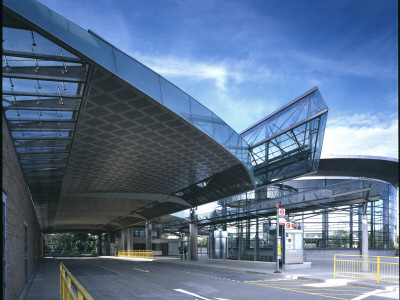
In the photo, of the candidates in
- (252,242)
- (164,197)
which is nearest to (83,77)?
(252,242)

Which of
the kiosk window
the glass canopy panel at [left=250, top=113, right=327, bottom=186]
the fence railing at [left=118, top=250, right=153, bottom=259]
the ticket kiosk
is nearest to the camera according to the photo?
the glass canopy panel at [left=250, top=113, right=327, bottom=186]

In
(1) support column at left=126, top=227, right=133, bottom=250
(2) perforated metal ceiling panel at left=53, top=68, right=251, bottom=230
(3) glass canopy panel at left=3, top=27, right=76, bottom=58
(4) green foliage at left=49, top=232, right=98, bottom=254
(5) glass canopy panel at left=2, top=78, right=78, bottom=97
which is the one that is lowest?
(4) green foliage at left=49, top=232, right=98, bottom=254

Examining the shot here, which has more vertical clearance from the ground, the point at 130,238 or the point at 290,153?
the point at 290,153

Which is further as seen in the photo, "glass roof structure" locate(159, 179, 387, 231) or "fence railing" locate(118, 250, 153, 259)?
"fence railing" locate(118, 250, 153, 259)

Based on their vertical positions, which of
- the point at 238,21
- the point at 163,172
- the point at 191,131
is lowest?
the point at 163,172

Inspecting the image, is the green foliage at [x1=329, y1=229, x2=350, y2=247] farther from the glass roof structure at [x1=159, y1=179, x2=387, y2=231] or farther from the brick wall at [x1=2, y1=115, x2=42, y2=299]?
the brick wall at [x1=2, y1=115, x2=42, y2=299]

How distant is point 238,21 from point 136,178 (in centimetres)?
2120

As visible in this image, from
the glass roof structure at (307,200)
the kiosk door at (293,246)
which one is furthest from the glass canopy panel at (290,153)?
the kiosk door at (293,246)

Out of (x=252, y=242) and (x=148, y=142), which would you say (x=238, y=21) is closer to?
(x=148, y=142)

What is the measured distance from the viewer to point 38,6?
925 cm

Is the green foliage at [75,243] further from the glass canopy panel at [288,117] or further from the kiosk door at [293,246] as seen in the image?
the kiosk door at [293,246]

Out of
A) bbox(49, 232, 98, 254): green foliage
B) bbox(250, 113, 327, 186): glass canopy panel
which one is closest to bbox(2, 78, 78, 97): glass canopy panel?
bbox(250, 113, 327, 186): glass canopy panel

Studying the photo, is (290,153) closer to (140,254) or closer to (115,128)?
(115,128)

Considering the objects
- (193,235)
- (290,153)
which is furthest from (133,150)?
(193,235)
